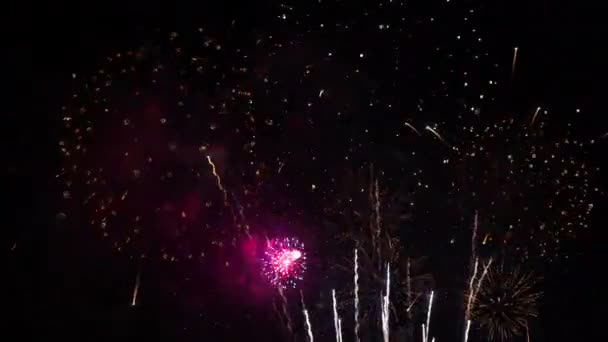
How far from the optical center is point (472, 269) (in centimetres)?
1012

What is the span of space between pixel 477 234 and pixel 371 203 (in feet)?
5.49

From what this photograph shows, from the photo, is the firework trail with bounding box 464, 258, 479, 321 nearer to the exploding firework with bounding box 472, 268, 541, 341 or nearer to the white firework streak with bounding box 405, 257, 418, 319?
the exploding firework with bounding box 472, 268, 541, 341

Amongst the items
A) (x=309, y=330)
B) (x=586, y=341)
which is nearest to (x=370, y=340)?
(x=309, y=330)

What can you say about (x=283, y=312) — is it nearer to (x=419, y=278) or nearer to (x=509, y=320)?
(x=419, y=278)

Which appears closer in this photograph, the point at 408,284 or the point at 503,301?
the point at 503,301

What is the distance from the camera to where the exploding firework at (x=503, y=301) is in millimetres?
9906

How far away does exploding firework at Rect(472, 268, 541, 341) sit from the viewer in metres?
9.91

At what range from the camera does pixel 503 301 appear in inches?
392

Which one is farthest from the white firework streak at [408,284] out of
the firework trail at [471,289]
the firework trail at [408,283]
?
the firework trail at [471,289]

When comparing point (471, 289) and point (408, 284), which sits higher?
point (408, 284)

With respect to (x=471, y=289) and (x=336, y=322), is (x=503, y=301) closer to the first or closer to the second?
(x=471, y=289)

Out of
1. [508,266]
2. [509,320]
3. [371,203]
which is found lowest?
[509,320]

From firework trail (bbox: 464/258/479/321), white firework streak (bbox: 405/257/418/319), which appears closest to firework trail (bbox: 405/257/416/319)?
white firework streak (bbox: 405/257/418/319)

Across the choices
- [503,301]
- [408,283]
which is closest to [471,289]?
[503,301]
